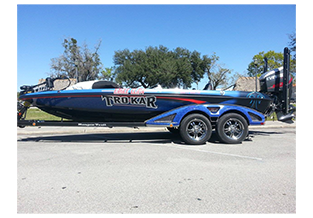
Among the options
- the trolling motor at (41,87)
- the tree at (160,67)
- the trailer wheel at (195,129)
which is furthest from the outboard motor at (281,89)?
the tree at (160,67)

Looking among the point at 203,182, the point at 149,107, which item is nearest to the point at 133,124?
the point at 149,107

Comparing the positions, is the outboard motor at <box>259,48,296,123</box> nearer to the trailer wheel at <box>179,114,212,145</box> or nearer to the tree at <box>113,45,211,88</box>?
the trailer wheel at <box>179,114,212,145</box>

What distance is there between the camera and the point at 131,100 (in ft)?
22.0

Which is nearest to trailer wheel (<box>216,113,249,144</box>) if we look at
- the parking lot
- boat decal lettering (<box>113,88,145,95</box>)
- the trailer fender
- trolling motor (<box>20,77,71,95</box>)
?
the trailer fender

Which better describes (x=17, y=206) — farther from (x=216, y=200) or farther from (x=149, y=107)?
(x=149, y=107)

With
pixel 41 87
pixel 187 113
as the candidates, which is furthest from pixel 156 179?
Answer: pixel 41 87

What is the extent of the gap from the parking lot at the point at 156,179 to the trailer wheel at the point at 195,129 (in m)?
0.32

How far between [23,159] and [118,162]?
2.12 meters

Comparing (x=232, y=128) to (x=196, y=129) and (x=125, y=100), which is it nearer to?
(x=196, y=129)

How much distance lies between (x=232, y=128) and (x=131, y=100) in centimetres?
302

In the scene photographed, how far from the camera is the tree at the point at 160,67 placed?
32875mm

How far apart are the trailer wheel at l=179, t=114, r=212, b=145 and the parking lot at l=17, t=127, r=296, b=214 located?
324 millimetres

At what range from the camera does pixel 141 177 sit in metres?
3.93

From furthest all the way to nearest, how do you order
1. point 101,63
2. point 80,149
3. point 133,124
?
1. point 101,63
2. point 133,124
3. point 80,149
